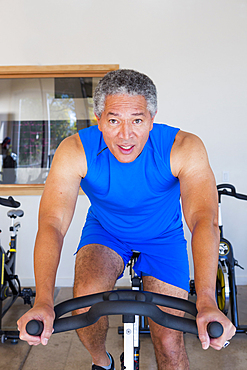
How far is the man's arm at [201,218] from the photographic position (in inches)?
33.4

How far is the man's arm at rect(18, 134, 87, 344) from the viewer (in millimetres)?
928

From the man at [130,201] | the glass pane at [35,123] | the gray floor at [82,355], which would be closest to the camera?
the man at [130,201]

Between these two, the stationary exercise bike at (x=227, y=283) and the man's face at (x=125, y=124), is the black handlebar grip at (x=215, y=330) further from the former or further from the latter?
the stationary exercise bike at (x=227, y=283)

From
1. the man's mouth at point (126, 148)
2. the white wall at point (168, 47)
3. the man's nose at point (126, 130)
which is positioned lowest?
the man's mouth at point (126, 148)

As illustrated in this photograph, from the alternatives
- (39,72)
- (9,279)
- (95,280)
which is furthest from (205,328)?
(39,72)

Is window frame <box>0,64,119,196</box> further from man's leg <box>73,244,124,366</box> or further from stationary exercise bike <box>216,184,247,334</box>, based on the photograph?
man's leg <box>73,244,124,366</box>

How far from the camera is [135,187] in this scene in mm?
1500

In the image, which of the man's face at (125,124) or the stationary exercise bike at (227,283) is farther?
the stationary exercise bike at (227,283)

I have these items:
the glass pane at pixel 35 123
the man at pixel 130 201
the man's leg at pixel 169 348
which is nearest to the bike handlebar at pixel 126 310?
the man at pixel 130 201

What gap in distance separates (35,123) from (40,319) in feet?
9.87

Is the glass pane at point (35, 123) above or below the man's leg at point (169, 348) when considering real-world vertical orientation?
above

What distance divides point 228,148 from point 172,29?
1.32m

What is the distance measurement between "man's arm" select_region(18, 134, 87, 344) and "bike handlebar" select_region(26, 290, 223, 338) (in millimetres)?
68

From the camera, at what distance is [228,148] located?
3467 mm
